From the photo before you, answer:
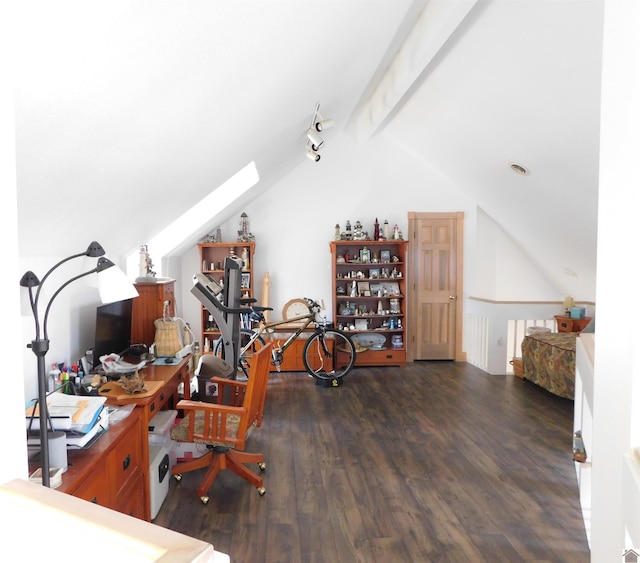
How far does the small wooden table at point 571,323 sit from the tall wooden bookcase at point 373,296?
1.88 m

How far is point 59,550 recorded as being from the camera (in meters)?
0.64

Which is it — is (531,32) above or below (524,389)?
above

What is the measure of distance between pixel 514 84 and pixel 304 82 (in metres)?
1.62

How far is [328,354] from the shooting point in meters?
5.77

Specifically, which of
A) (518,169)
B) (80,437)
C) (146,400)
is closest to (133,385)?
(146,400)

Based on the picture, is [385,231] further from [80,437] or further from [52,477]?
[52,477]

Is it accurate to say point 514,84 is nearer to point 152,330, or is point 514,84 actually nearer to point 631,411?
point 631,411

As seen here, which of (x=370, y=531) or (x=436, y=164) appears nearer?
(x=370, y=531)

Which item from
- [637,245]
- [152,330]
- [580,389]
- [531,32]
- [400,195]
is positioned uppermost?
[531,32]

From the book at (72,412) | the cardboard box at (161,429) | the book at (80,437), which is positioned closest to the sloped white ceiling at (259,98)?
the book at (72,412)

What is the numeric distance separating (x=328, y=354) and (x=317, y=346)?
18 cm

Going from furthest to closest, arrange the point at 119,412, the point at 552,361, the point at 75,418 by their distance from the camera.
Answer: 1. the point at 552,361
2. the point at 119,412
3. the point at 75,418

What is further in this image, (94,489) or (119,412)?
(119,412)

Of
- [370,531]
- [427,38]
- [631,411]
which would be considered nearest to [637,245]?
[631,411]
